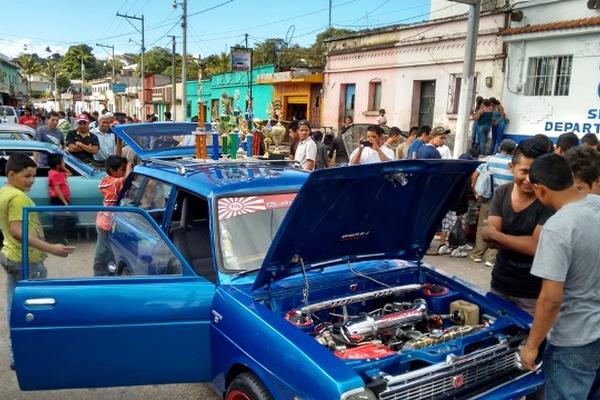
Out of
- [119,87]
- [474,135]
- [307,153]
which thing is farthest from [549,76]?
[119,87]

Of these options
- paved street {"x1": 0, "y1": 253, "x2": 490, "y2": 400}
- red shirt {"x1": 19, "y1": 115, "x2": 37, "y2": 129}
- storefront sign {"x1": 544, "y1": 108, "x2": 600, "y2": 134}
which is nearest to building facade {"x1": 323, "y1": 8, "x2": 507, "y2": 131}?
storefront sign {"x1": 544, "y1": 108, "x2": 600, "y2": 134}

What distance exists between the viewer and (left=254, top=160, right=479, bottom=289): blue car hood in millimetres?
2668

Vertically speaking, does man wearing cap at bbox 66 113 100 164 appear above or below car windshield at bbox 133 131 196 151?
below

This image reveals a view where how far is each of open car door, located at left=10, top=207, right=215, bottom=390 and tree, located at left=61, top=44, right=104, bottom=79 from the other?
9897 cm

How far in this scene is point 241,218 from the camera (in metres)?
3.33

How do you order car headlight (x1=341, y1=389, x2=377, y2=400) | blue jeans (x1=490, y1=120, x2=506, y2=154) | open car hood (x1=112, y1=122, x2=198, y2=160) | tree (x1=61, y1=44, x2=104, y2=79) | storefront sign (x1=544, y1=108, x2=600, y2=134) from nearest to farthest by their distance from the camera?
car headlight (x1=341, y1=389, x2=377, y2=400), open car hood (x1=112, y1=122, x2=198, y2=160), storefront sign (x1=544, y1=108, x2=600, y2=134), blue jeans (x1=490, y1=120, x2=506, y2=154), tree (x1=61, y1=44, x2=104, y2=79)

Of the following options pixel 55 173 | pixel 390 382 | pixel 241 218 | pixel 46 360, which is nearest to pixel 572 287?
pixel 390 382

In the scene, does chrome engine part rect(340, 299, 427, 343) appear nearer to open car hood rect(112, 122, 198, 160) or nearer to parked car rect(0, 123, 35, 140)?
open car hood rect(112, 122, 198, 160)

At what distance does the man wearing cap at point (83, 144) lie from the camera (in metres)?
9.11

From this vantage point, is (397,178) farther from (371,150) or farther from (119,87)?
(119,87)

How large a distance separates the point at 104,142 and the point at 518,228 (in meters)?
8.31

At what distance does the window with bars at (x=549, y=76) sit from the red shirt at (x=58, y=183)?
36.1ft

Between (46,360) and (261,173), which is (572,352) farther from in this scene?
(46,360)

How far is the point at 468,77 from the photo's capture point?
10414mm
